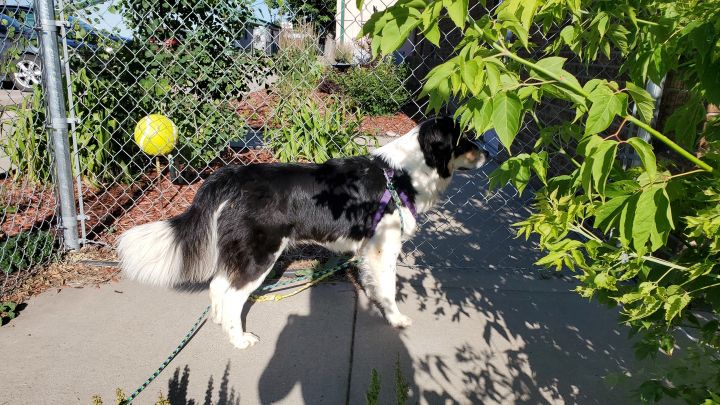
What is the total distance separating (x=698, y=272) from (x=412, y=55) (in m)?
12.5

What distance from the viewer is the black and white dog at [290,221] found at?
314cm

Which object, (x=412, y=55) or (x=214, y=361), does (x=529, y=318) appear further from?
(x=412, y=55)

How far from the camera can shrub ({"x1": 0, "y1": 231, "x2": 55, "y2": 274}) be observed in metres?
3.56

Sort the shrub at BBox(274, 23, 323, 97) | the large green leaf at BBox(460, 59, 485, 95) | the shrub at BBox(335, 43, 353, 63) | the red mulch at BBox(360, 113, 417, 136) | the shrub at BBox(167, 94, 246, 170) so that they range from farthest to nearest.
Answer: the shrub at BBox(335, 43, 353, 63), the red mulch at BBox(360, 113, 417, 136), the shrub at BBox(167, 94, 246, 170), the shrub at BBox(274, 23, 323, 97), the large green leaf at BBox(460, 59, 485, 95)

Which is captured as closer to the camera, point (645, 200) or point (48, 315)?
point (645, 200)

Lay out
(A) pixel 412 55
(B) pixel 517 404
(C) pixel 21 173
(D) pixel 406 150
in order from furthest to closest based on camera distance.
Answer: (A) pixel 412 55 → (C) pixel 21 173 → (D) pixel 406 150 → (B) pixel 517 404

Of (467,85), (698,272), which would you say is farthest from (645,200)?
(467,85)

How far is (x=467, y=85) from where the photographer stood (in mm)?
Result: 1210

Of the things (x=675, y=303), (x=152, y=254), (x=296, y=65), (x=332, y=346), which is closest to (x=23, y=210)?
(x=152, y=254)

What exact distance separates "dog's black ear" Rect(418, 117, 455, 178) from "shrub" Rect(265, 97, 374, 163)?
1394 mm

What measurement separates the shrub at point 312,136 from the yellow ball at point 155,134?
1001 millimetres

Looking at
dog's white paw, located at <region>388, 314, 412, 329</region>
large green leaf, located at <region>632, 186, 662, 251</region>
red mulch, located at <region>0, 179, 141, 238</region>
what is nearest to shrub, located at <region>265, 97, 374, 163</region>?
red mulch, located at <region>0, 179, 141, 238</region>

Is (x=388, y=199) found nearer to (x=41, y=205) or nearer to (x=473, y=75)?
(x=473, y=75)

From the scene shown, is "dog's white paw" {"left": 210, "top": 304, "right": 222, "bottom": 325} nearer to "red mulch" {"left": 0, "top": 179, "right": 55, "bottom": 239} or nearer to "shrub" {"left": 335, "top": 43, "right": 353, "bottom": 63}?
"red mulch" {"left": 0, "top": 179, "right": 55, "bottom": 239}
